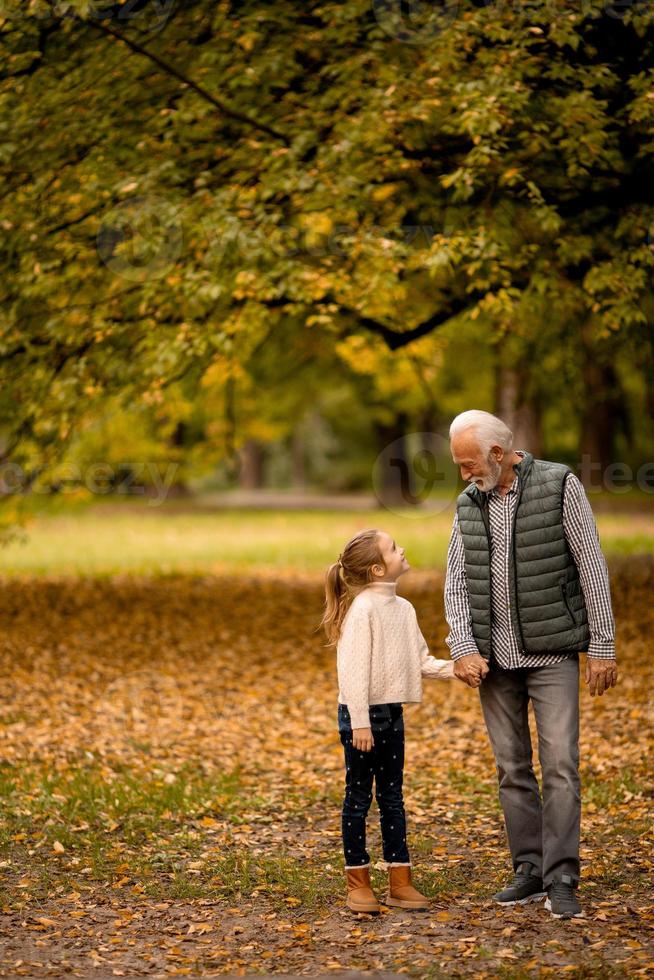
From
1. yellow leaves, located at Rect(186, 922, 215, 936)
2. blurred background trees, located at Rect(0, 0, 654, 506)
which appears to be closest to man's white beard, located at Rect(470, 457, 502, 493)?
yellow leaves, located at Rect(186, 922, 215, 936)

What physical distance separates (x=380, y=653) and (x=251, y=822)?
213 cm

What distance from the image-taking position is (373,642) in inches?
186

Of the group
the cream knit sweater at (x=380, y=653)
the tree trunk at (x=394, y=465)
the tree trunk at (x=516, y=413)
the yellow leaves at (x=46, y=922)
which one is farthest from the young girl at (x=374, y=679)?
the tree trunk at (x=394, y=465)

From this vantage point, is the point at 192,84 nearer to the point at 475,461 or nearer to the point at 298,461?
the point at 475,461

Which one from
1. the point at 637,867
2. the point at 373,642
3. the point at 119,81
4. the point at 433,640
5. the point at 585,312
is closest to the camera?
the point at 373,642

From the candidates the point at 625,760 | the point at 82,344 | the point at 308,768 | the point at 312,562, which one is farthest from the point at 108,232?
the point at 312,562

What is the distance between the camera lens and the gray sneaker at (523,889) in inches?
192

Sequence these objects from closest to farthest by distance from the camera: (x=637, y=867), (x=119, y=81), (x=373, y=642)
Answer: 1. (x=373, y=642)
2. (x=637, y=867)
3. (x=119, y=81)

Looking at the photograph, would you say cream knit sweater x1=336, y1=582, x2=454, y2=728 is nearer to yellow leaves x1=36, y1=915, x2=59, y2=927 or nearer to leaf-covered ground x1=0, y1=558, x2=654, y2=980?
leaf-covered ground x1=0, y1=558, x2=654, y2=980

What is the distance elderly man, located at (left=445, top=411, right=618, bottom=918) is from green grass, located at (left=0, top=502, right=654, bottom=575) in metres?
10.0

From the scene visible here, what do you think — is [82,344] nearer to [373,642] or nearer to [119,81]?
[119,81]

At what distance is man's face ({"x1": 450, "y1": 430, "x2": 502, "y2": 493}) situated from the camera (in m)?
4.67

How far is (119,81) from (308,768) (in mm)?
6240

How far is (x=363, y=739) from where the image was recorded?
459 centimetres
